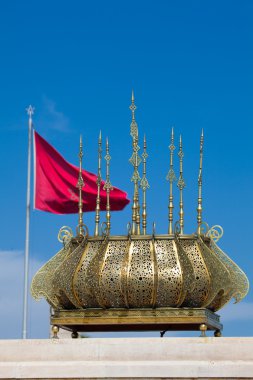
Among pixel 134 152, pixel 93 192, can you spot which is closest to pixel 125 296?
pixel 134 152

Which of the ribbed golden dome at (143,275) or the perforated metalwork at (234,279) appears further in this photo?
the perforated metalwork at (234,279)

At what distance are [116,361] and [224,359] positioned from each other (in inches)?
81.7

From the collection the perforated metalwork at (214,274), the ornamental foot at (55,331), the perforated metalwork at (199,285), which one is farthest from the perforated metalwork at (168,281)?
the ornamental foot at (55,331)

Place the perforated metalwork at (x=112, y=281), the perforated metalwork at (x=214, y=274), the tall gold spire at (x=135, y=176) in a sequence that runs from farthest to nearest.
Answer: the tall gold spire at (x=135, y=176)
the perforated metalwork at (x=214, y=274)
the perforated metalwork at (x=112, y=281)

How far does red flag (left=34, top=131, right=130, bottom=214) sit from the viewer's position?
27.6 meters

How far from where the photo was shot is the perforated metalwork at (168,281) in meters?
20.6

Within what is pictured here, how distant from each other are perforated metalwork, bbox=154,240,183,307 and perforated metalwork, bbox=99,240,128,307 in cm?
75

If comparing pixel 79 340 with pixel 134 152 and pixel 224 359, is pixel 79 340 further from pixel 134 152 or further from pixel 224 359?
pixel 134 152

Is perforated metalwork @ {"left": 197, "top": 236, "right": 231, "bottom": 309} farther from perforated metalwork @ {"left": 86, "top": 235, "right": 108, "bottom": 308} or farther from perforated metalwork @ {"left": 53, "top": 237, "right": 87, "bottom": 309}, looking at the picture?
perforated metalwork @ {"left": 53, "top": 237, "right": 87, "bottom": 309}

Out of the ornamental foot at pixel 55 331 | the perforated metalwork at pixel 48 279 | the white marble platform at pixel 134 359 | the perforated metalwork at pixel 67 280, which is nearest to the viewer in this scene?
the white marble platform at pixel 134 359

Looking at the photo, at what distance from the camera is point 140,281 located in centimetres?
2064

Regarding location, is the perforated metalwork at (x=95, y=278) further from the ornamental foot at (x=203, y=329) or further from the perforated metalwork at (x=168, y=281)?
the ornamental foot at (x=203, y=329)

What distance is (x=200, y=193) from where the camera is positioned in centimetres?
2217

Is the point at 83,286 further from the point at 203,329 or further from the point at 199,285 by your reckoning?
the point at 203,329
